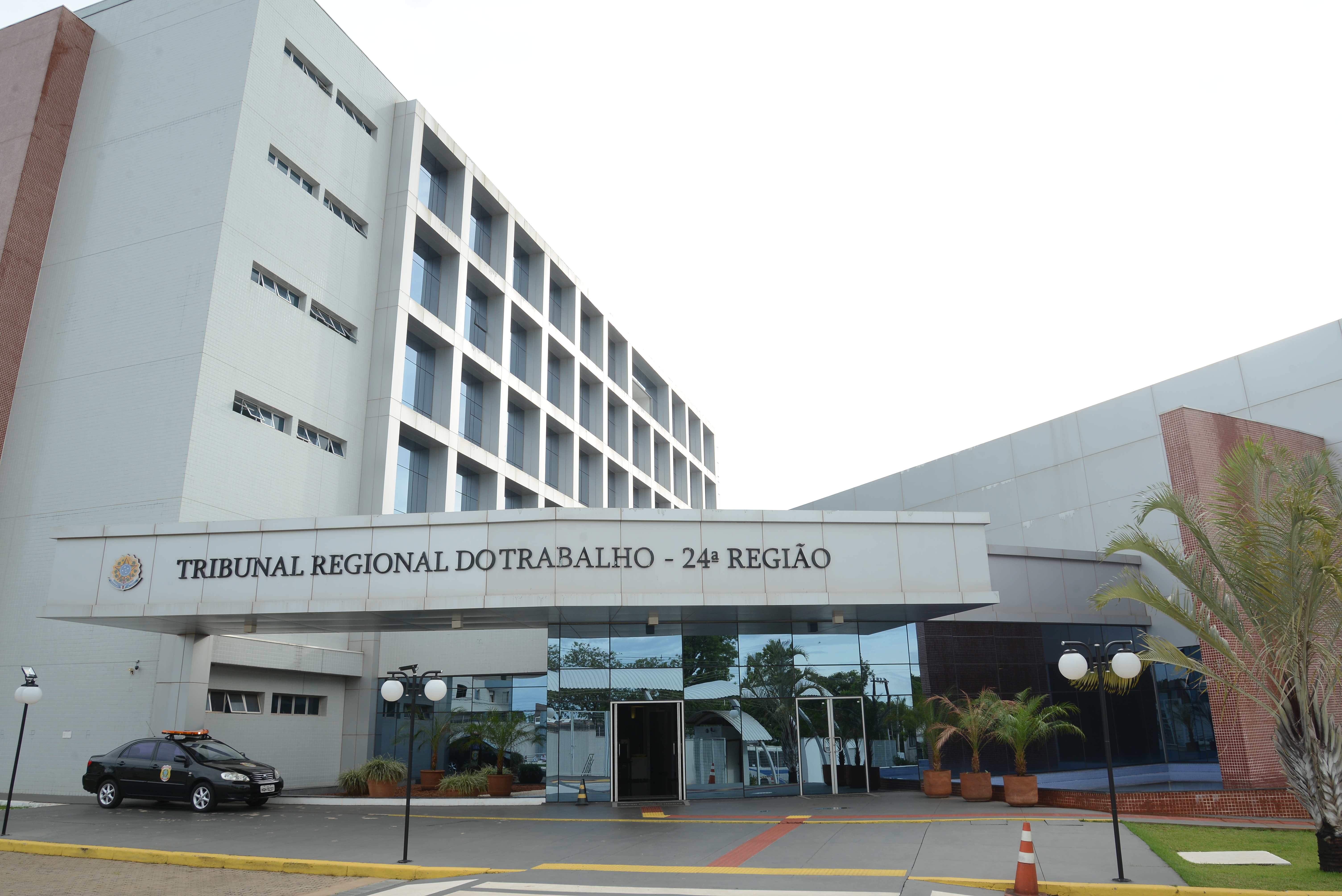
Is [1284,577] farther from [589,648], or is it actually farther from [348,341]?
[348,341]

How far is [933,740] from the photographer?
2188cm

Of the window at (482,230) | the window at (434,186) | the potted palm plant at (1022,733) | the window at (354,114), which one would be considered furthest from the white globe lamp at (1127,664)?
the window at (482,230)

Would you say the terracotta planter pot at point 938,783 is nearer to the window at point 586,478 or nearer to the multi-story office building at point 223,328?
the multi-story office building at point 223,328

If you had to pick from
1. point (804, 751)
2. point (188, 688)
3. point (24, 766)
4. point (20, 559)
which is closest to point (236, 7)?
point (20, 559)

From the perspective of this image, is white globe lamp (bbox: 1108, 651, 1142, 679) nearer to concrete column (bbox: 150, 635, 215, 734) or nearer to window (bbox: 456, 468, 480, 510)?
concrete column (bbox: 150, 635, 215, 734)

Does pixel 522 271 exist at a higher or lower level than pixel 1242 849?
higher

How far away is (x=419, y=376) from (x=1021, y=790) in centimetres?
2642

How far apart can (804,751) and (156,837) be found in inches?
553

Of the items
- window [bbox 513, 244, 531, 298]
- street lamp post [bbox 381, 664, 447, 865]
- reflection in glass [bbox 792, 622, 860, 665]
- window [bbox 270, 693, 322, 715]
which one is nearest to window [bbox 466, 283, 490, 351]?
window [bbox 513, 244, 531, 298]

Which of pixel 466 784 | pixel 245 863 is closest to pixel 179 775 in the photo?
pixel 466 784

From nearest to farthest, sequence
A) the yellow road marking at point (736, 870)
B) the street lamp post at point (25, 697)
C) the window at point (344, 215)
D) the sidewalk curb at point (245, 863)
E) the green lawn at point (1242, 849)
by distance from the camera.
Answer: the green lawn at point (1242, 849) < the yellow road marking at point (736, 870) < the sidewalk curb at point (245, 863) < the street lamp post at point (25, 697) < the window at point (344, 215)

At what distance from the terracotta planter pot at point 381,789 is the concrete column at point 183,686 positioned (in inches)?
188

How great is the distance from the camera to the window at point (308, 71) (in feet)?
105

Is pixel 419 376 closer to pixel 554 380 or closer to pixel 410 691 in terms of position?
pixel 554 380
